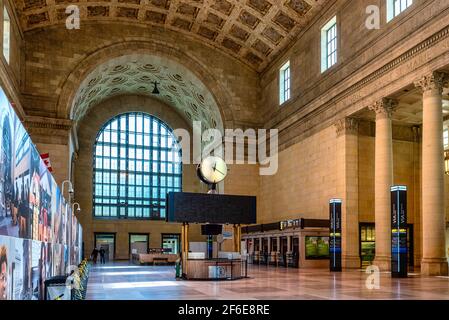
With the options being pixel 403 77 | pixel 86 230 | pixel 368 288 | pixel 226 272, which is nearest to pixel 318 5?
pixel 403 77

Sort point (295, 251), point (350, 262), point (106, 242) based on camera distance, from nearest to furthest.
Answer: point (350, 262), point (295, 251), point (106, 242)

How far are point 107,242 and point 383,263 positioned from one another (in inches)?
1211

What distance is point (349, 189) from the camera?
88.4 feet

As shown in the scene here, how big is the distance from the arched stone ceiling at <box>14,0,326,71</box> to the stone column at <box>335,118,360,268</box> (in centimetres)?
794

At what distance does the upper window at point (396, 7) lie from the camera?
73.9 ft

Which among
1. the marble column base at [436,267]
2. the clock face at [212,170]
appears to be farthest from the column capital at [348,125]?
the clock face at [212,170]

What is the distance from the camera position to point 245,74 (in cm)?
3938

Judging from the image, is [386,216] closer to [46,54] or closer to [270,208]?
[270,208]

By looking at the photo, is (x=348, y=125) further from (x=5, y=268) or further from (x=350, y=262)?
(x=5, y=268)

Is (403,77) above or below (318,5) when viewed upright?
below

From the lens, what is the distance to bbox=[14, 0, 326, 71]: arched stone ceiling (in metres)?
31.5

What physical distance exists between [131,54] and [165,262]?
573 inches

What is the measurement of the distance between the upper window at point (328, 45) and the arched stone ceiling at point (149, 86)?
10.5 metres

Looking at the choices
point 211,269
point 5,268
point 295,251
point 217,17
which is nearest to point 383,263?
point 295,251
